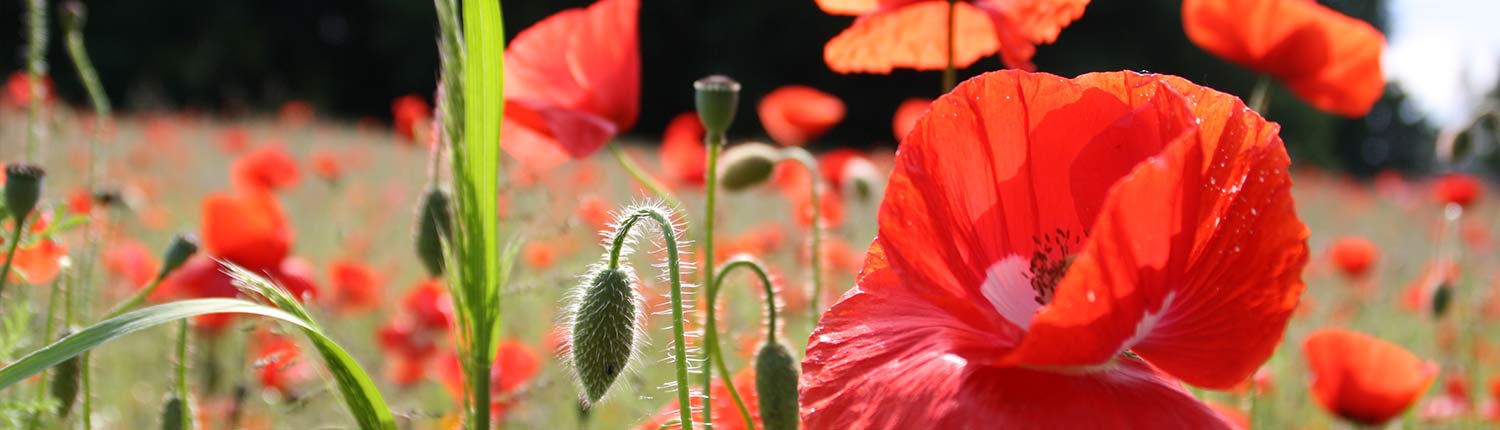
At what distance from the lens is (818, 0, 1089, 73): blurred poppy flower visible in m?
0.83

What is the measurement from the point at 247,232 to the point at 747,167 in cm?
63

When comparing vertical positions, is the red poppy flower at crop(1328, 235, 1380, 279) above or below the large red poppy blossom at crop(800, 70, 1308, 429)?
below

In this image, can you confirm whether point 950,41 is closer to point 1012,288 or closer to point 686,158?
point 1012,288

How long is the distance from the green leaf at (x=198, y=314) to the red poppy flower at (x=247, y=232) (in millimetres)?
873

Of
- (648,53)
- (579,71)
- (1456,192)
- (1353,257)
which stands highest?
(648,53)

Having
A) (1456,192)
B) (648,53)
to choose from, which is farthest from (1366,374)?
(648,53)

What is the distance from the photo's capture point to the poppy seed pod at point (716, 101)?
817 millimetres

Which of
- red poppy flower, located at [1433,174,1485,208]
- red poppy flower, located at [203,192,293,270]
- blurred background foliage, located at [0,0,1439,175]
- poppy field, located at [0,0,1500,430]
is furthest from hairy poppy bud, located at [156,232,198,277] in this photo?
blurred background foliage, located at [0,0,1439,175]

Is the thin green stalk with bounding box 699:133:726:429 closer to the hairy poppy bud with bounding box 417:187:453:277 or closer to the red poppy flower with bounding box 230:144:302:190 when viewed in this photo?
the hairy poppy bud with bounding box 417:187:453:277

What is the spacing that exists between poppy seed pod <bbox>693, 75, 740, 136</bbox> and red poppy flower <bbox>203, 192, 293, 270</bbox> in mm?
778

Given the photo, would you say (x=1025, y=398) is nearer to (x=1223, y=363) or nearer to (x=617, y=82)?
(x=1223, y=363)

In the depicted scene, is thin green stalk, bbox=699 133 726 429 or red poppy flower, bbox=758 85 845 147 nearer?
thin green stalk, bbox=699 133 726 429

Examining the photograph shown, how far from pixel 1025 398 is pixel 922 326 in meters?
0.06

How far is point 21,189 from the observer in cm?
78
